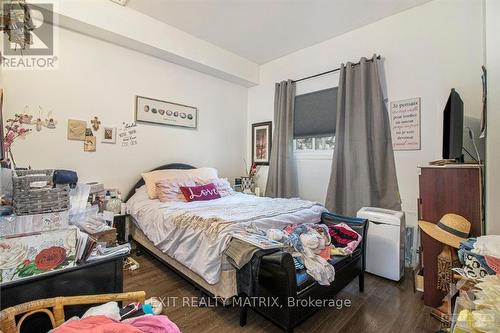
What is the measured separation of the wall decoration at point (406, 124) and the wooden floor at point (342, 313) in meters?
1.43

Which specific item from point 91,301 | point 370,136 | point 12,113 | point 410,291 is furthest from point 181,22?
point 410,291

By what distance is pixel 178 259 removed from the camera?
1.93 meters

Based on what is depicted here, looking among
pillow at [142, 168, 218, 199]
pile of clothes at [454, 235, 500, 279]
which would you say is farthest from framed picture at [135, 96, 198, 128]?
pile of clothes at [454, 235, 500, 279]

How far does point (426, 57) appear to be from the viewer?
251 centimetres

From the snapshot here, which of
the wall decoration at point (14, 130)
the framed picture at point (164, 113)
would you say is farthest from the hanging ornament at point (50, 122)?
the framed picture at point (164, 113)

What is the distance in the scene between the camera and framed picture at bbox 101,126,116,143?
2.77 meters

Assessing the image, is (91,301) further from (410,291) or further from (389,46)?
(389,46)

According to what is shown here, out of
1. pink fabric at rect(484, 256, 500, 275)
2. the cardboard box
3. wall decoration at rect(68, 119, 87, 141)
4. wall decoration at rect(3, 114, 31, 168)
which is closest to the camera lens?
the cardboard box

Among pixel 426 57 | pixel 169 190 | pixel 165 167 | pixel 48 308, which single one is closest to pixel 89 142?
pixel 165 167

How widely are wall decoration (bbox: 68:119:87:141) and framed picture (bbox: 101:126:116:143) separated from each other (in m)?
0.20

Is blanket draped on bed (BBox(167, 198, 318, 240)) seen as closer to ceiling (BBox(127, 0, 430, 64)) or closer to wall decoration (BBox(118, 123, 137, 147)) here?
wall decoration (BBox(118, 123, 137, 147))

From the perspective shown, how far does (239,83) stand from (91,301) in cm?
383

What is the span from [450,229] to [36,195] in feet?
8.10

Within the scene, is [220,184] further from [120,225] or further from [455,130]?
[455,130]
